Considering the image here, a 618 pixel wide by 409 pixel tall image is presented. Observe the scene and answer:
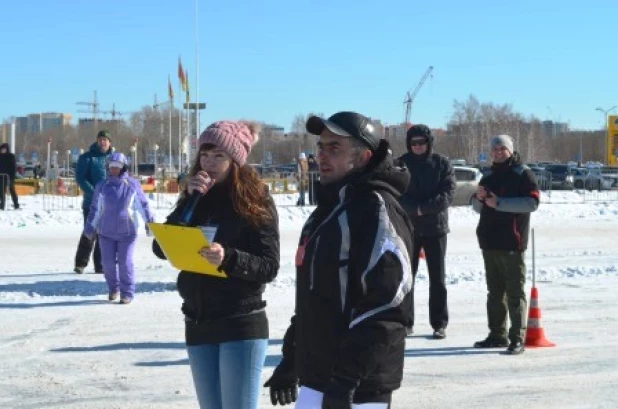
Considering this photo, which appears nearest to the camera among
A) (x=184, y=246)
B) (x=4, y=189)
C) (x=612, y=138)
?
(x=184, y=246)

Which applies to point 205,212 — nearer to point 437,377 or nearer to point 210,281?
point 210,281

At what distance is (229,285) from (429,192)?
15.7 ft

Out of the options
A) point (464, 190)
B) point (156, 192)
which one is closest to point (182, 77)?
point (156, 192)

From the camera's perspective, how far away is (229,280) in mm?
4445

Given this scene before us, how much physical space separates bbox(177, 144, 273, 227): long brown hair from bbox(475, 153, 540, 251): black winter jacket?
4.31 metres

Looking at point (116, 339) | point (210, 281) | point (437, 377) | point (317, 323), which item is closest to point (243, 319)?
point (210, 281)

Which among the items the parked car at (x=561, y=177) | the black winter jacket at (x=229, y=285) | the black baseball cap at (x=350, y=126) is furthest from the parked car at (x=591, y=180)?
the black baseball cap at (x=350, y=126)

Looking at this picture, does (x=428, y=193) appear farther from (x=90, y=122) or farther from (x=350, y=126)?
(x=90, y=122)

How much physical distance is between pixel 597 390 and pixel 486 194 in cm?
209

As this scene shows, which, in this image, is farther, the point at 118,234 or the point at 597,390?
the point at 118,234

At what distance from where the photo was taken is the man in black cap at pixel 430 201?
892cm

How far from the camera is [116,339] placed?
9.24 metres

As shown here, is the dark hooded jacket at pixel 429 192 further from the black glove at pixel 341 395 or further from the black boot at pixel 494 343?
the black glove at pixel 341 395

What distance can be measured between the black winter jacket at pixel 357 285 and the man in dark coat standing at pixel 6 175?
2363 centimetres
